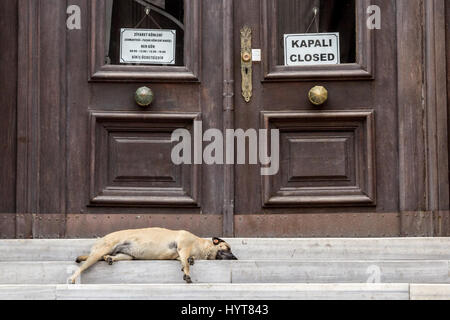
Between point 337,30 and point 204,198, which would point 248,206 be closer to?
point 204,198

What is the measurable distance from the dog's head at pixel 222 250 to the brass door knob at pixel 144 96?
3.83ft

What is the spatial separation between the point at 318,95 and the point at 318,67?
222mm

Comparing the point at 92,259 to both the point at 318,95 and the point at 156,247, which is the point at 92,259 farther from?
the point at 318,95

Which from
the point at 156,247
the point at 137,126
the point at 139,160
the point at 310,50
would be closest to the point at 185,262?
the point at 156,247

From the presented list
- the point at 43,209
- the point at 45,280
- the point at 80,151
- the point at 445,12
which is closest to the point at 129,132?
the point at 80,151

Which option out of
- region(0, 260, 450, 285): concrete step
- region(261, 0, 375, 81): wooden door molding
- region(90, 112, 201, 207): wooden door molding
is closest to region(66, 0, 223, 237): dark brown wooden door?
region(90, 112, 201, 207): wooden door molding

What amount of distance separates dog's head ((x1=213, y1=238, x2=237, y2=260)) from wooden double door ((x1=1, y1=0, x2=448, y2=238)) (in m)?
0.62

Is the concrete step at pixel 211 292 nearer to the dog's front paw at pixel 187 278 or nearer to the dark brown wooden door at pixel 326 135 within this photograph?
the dog's front paw at pixel 187 278

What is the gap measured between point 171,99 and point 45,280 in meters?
1.61

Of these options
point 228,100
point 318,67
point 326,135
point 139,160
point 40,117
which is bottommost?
point 139,160

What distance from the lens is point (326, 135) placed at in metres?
6.14

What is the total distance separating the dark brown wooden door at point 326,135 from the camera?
19.9 ft

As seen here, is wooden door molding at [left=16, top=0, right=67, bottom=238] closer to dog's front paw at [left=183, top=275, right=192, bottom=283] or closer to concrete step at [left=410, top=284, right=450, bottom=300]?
dog's front paw at [left=183, top=275, right=192, bottom=283]

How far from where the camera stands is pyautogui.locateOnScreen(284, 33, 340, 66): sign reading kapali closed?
20.3 feet
